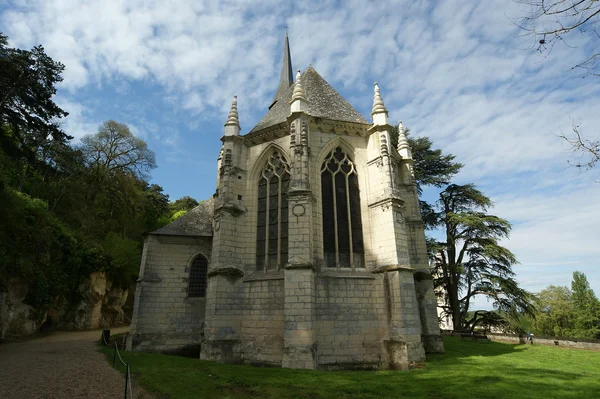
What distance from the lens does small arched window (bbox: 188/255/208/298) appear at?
49.3ft

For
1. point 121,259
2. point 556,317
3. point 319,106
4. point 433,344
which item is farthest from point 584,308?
point 121,259

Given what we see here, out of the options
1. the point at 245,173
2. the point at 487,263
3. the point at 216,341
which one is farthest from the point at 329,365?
the point at 487,263

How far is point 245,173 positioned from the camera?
44.0 ft

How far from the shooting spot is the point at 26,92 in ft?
43.7

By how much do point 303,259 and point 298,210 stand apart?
1.73m

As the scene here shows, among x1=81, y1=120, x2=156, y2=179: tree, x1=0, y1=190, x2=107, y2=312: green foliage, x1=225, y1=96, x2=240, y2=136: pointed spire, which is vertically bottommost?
x1=0, y1=190, x2=107, y2=312: green foliage

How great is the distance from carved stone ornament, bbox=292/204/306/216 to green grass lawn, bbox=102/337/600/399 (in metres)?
4.85

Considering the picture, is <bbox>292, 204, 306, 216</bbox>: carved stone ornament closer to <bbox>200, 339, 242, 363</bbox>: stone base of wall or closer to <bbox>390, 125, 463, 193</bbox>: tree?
<bbox>200, 339, 242, 363</bbox>: stone base of wall

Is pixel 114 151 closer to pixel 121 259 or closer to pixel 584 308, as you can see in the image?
pixel 121 259

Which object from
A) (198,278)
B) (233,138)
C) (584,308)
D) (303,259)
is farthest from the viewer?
(584,308)

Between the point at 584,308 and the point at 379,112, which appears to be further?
the point at 584,308

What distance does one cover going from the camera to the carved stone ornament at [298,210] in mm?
10781

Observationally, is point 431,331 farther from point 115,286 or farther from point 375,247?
point 115,286

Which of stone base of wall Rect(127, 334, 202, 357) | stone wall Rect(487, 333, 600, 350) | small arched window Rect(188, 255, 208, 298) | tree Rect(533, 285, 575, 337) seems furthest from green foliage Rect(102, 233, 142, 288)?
tree Rect(533, 285, 575, 337)
